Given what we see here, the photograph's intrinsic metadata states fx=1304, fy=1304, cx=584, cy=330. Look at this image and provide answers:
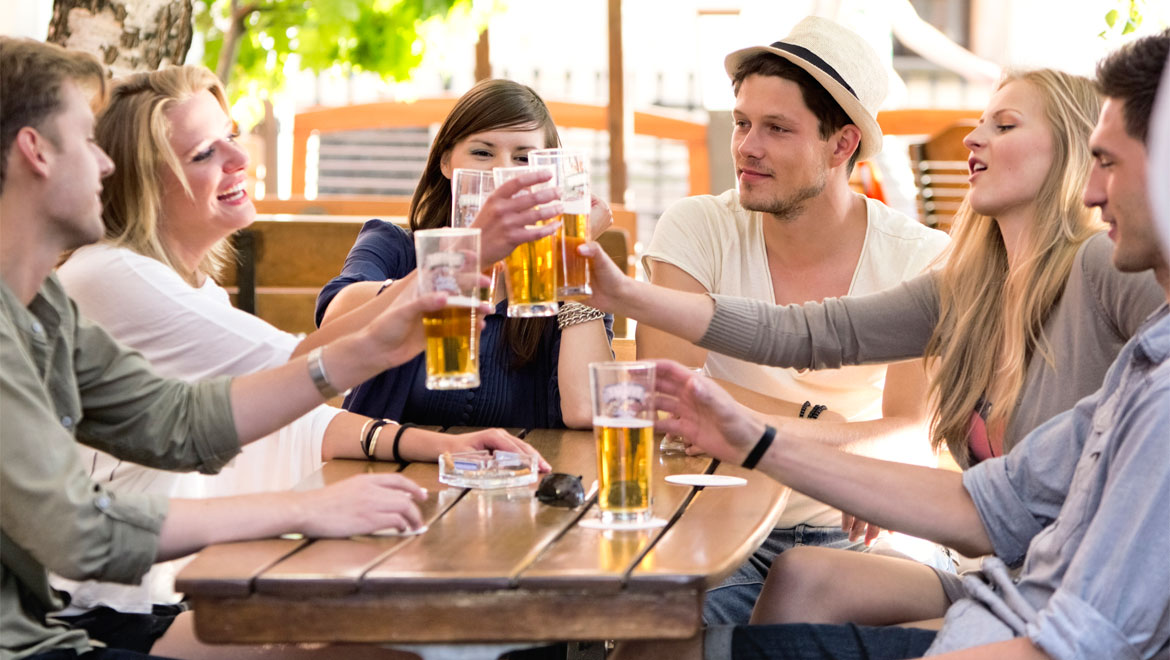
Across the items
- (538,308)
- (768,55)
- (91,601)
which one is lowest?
(91,601)

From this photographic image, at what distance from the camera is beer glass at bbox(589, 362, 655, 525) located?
1710 millimetres

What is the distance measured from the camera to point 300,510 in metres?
1.71

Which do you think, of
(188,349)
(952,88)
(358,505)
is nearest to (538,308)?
(358,505)

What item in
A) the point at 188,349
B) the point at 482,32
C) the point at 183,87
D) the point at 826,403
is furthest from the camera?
the point at 482,32

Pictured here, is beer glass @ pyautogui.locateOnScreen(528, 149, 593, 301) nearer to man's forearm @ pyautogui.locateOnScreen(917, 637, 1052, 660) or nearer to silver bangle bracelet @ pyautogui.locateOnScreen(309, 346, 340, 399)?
silver bangle bracelet @ pyautogui.locateOnScreen(309, 346, 340, 399)

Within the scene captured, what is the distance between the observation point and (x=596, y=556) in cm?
160

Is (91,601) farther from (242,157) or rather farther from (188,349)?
(242,157)

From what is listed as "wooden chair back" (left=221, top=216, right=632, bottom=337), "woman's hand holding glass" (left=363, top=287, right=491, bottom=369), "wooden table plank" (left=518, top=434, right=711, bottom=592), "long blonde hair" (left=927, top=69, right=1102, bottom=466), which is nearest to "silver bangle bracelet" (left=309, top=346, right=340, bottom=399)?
"woman's hand holding glass" (left=363, top=287, right=491, bottom=369)

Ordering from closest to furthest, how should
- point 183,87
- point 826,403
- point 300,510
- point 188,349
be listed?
point 300,510 → point 188,349 → point 183,87 → point 826,403

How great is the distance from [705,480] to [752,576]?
0.65 m

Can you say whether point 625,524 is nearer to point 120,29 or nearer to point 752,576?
point 752,576

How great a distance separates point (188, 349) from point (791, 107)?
158 cm

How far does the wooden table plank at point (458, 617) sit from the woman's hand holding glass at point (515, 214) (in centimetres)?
64

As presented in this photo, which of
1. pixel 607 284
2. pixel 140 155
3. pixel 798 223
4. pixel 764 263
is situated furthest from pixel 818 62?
pixel 140 155
